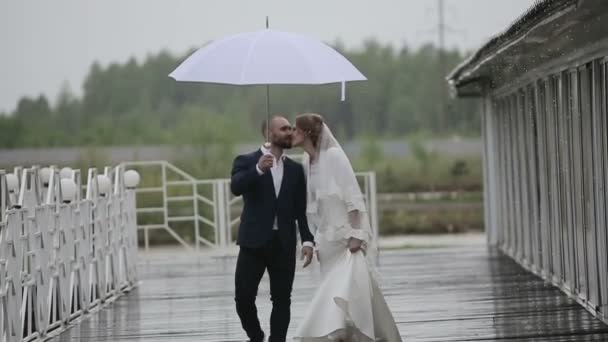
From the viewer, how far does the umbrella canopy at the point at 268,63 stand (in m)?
7.57

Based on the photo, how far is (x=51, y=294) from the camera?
980 cm

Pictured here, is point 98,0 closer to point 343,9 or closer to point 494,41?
point 343,9

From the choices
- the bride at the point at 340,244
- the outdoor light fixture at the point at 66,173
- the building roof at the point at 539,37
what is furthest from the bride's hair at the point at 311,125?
the outdoor light fixture at the point at 66,173

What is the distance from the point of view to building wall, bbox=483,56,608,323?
9.23 metres

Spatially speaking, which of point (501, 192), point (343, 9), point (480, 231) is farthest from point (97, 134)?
point (501, 192)

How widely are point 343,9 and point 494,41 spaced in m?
40.9

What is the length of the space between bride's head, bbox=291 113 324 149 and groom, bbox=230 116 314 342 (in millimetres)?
180

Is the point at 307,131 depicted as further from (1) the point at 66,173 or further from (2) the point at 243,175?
(1) the point at 66,173

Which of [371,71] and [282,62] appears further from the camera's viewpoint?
[371,71]

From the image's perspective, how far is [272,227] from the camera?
7.83 m

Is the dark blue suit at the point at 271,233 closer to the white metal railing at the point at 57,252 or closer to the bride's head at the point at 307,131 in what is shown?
the bride's head at the point at 307,131

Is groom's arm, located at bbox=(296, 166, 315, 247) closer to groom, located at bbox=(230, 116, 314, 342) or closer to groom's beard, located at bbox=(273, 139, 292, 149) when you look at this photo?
groom, located at bbox=(230, 116, 314, 342)

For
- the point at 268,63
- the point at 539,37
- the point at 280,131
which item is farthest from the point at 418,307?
the point at 268,63

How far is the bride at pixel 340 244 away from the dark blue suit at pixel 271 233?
0.59 ft
